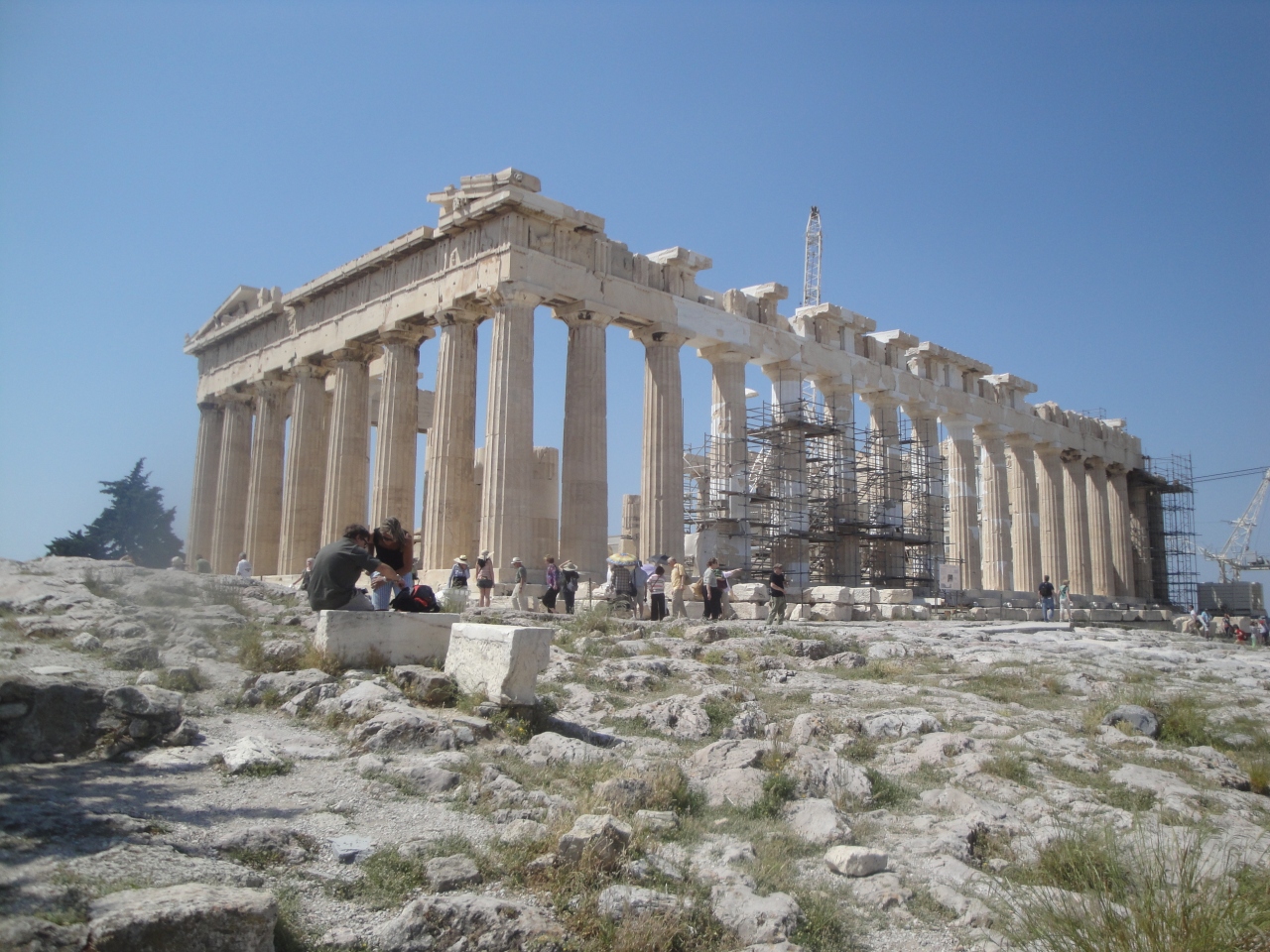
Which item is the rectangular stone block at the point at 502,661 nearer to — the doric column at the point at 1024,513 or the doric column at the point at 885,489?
the doric column at the point at 885,489

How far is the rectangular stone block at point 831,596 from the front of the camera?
74.7ft

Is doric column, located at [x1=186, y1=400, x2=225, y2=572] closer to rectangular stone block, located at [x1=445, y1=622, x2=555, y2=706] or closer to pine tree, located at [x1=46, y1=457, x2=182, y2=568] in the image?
pine tree, located at [x1=46, y1=457, x2=182, y2=568]

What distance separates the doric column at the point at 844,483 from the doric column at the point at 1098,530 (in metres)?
15.1

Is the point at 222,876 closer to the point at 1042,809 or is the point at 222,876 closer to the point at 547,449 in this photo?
the point at 1042,809

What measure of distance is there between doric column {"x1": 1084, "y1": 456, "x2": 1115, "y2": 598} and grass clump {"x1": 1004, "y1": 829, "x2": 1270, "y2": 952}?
125ft

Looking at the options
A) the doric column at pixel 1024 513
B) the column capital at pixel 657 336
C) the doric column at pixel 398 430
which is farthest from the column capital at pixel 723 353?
the doric column at pixel 1024 513

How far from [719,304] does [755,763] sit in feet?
68.9

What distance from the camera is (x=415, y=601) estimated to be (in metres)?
10.2

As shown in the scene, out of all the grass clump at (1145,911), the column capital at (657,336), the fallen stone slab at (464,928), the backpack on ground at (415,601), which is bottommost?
the fallen stone slab at (464,928)

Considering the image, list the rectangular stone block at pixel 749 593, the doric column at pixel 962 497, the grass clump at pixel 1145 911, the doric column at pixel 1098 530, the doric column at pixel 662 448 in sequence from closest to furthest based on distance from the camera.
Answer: the grass clump at pixel 1145 911 → the rectangular stone block at pixel 749 593 → the doric column at pixel 662 448 → the doric column at pixel 962 497 → the doric column at pixel 1098 530

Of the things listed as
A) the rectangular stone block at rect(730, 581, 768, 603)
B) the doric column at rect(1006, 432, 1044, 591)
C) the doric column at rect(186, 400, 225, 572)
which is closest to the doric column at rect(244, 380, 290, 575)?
the doric column at rect(186, 400, 225, 572)

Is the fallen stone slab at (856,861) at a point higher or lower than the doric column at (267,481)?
lower

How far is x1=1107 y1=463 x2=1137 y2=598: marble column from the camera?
4275 centimetres

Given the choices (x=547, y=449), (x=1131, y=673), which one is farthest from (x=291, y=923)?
(x=547, y=449)
